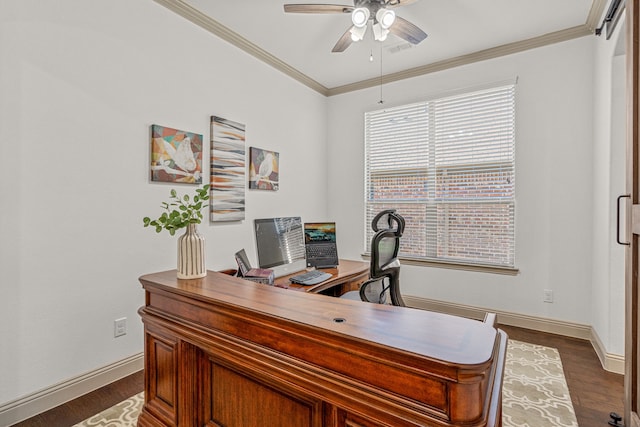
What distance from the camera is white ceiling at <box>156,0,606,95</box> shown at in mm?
2732

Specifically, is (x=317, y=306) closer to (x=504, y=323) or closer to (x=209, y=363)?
(x=209, y=363)

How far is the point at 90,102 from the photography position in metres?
2.21

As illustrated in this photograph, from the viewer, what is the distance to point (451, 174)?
3.75m

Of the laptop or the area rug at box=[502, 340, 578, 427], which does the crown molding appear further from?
the area rug at box=[502, 340, 578, 427]

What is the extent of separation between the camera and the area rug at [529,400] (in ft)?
6.27

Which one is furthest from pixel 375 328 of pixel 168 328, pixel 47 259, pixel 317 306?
pixel 47 259

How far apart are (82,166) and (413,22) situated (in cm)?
293

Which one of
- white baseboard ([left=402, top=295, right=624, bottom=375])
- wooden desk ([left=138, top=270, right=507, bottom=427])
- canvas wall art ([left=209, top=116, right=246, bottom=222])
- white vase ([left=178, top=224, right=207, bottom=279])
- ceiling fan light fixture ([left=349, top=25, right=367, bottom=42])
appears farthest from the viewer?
canvas wall art ([left=209, top=116, right=246, bottom=222])

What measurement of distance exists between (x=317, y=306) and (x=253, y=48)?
3.06 metres

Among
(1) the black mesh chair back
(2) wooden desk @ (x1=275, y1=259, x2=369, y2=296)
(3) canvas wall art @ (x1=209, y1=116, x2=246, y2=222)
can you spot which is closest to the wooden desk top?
(1) the black mesh chair back

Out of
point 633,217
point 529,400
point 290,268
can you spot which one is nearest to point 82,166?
point 290,268

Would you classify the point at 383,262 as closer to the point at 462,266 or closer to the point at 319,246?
the point at 319,246

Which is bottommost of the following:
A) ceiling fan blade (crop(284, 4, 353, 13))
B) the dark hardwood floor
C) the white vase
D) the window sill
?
the dark hardwood floor

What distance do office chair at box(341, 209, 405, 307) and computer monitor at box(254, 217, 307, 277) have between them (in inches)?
32.8
